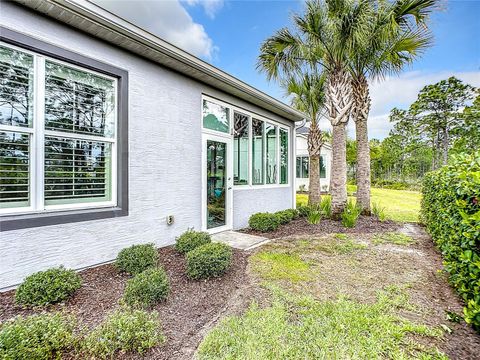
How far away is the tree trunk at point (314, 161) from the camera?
10625 millimetres

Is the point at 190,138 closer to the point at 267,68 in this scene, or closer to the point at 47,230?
the point at 47,230

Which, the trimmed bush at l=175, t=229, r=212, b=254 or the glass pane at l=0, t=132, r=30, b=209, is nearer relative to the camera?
the glass pane at l=0, t=132, r=30, b=209

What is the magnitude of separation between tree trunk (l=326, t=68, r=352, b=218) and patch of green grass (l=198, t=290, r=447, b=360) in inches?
208

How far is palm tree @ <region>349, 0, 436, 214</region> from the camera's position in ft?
22.0

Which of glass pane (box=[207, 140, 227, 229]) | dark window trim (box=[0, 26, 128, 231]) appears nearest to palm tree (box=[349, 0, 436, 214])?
glass pane (box=[207, 140, 227, 229])

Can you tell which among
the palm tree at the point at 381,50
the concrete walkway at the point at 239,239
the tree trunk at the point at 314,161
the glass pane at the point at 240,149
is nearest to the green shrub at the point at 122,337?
the concrete walkway at the point at 239,239

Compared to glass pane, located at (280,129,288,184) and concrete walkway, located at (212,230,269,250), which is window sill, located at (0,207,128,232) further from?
glass pane, located at (280,129,288,184)

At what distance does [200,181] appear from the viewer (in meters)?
5.69

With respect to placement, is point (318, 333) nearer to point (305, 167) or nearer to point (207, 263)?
→ point (207, 263)

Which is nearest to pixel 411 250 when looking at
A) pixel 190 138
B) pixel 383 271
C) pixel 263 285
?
pixel 383 271

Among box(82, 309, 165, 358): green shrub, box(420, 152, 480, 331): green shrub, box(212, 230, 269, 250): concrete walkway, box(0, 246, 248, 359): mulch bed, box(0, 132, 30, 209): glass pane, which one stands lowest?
box(0, 246, 248, 359): mulch bed

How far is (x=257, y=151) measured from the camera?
7582 millimetres

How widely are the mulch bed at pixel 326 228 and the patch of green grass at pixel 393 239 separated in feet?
1.39

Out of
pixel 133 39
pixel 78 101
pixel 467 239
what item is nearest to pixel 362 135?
pixel 467 239
